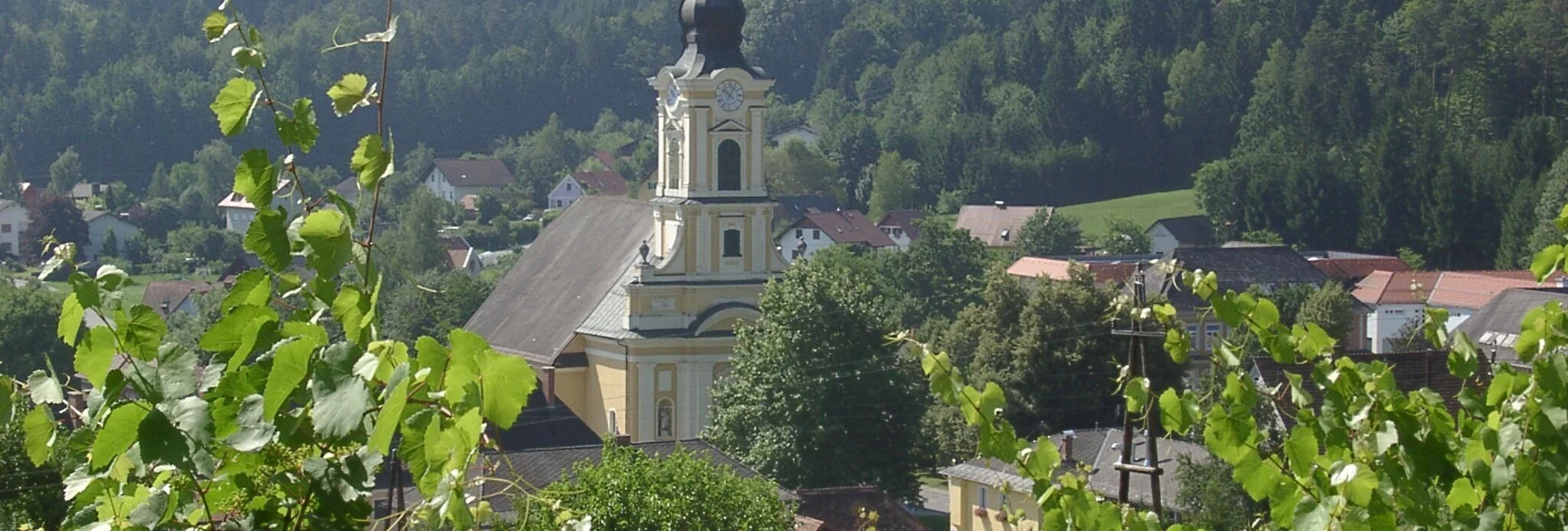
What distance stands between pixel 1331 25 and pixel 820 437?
53294mm

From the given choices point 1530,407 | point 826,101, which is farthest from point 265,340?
point 826,101

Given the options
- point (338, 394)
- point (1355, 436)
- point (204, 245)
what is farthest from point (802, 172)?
point (338, 394)

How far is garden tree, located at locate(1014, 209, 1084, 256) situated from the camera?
198 feet

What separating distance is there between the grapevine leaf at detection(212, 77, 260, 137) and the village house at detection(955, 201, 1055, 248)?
60.8 meters

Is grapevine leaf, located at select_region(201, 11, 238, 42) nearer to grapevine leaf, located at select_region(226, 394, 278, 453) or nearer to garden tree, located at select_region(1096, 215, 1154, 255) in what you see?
grapevine leaf, located at select_region(226, 394, 278, 453)

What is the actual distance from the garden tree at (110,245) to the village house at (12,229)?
2.46 metres

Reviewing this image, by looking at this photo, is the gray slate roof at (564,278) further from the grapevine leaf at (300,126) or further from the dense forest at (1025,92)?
the grapevine leaf at (300,126)

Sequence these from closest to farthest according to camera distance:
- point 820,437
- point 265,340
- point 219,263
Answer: point 265,340
point 820,437
point 219,263

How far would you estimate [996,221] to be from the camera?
224 ft

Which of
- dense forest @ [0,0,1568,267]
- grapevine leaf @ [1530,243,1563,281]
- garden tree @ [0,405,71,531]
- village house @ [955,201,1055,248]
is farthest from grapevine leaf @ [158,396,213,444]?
village house @ [955,201,1055,248]

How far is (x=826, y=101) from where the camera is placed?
9775 centimetres

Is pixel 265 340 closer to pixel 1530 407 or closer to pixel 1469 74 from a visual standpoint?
pixel 1530 407

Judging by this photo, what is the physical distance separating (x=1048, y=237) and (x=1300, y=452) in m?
56.9

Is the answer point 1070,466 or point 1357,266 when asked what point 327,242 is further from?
point 1357,266
